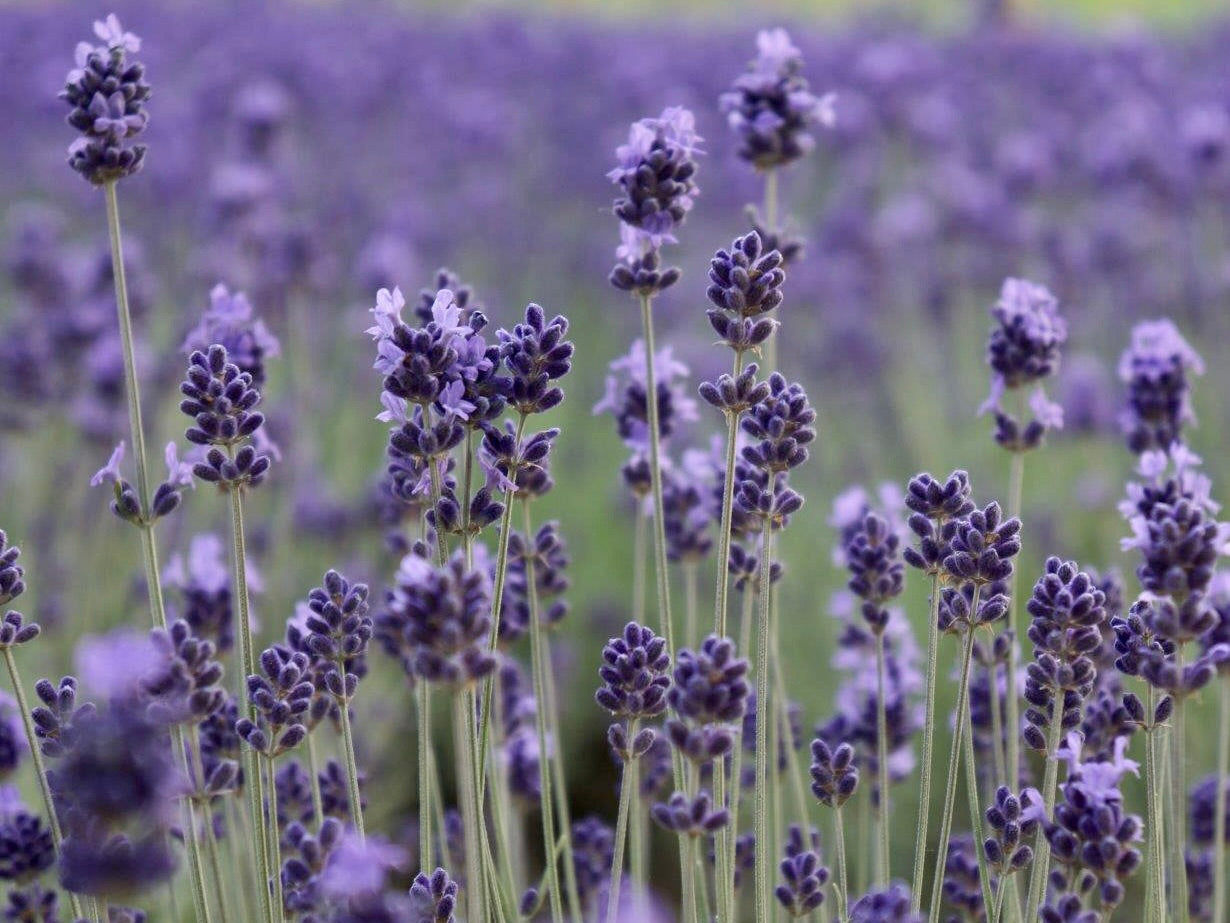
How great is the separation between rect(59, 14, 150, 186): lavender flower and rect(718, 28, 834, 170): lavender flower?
0.95 meters

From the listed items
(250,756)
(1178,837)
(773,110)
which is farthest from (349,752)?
(773,110)

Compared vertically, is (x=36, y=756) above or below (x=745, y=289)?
below

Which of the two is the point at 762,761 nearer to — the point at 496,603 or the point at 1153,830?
the point at 496,603

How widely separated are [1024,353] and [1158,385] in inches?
12.2

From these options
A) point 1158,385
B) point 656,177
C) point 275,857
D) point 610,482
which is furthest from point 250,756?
point 610,482

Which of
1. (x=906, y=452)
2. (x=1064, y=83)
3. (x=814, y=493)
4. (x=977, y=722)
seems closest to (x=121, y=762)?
(x=977, y=722)

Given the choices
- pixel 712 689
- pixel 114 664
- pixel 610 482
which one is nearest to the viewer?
pixel 114 664

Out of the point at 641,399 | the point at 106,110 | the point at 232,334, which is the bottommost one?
the point at 641,399

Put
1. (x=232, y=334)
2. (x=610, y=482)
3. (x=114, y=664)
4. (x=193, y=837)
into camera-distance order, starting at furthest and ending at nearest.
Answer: (x=610, y=482), (x=232, y=334), (x=193, y=837), (x=114, y=664)

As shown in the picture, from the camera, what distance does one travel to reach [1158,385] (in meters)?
2.34

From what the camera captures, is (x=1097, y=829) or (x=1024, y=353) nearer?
(x=1097, y=829)

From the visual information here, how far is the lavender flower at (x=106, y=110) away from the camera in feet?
6.07

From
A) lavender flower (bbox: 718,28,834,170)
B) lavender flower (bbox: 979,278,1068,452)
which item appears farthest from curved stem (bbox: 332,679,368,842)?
lavender flower (bbox: 718,28,834,170)

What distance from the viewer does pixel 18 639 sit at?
171 centimetres
